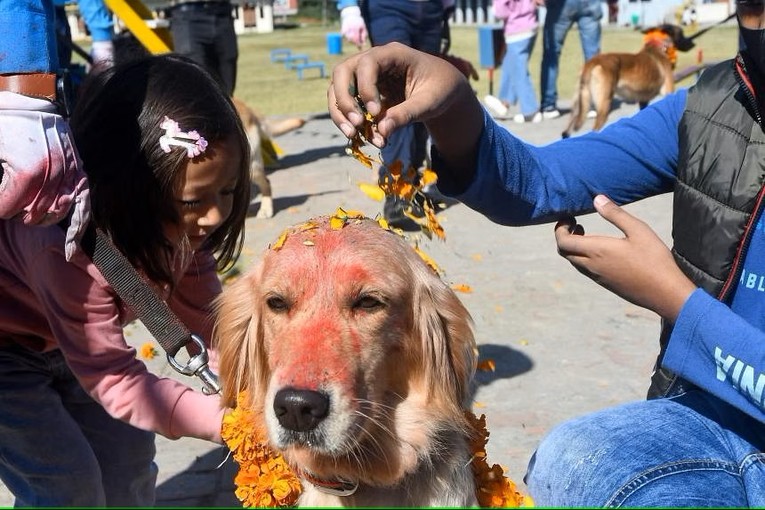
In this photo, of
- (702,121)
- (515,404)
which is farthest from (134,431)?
(702,121)

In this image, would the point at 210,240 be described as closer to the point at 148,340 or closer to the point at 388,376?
the point at 388,376

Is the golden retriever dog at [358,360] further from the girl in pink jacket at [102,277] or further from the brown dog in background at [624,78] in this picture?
the brown dog in background at [624,78]

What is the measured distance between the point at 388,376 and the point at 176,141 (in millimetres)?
1031

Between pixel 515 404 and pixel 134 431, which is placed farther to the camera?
pixel 515 404

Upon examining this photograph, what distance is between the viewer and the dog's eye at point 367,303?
2.21 metres

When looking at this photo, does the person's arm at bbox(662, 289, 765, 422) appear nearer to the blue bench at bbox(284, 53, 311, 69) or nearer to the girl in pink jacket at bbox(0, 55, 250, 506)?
the girl in pink jacket at bbox(0, 55, 250, 506)

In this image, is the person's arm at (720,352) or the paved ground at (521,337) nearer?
the person's arm at (720,352)

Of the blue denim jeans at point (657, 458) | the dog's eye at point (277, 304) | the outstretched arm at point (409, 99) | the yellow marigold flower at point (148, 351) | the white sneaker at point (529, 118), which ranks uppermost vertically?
the outstretched arm at point (409, 99)

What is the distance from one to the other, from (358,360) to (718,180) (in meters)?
1.02

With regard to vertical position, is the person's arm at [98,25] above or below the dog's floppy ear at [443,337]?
above

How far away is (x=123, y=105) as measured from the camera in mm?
2902

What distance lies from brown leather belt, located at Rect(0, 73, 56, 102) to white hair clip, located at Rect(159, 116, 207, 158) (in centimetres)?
38

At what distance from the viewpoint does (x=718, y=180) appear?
88.6 inches

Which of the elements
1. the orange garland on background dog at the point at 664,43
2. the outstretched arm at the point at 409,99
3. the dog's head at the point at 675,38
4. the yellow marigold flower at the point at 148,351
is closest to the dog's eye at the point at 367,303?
the outstretched arm at the point at 409,99
